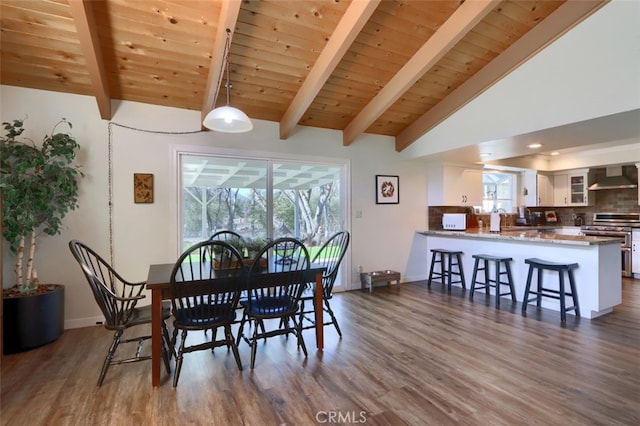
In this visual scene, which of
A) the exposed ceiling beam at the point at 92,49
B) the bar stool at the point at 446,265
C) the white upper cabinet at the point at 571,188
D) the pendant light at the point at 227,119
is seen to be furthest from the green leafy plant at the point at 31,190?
the white upper cabinet at the point at 571,188

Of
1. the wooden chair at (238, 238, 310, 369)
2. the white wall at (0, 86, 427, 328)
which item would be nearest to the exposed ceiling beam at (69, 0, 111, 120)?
the white wall at (0, 86, 427, 328)

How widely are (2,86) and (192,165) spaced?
6.06 ft

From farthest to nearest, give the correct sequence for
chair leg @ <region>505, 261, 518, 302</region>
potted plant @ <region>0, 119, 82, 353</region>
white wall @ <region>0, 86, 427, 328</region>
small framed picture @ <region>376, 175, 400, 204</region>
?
small framed picture @ <region>376, 175, 400, 204</region> < chair leg @ <region>505, 261, 518, 302</region> < white wall @ <region>0, 86, 427, 328</region> < potted plant @ <region>0, 119, 82, 353</region>

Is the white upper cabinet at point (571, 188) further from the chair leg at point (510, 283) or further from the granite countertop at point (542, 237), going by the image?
the chair leg at point (510, 283)

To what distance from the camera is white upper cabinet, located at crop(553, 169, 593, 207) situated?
20.6 ft

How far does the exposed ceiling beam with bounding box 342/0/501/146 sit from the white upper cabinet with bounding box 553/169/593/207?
5038mm

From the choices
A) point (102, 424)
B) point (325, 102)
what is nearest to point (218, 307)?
point (102, 424)

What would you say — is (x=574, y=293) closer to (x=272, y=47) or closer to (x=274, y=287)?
(x=274, y=287)

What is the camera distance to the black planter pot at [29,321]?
268 cm

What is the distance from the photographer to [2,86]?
307cm

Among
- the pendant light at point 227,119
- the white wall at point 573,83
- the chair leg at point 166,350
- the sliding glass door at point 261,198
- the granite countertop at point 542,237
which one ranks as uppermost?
the white wall at point 573,83

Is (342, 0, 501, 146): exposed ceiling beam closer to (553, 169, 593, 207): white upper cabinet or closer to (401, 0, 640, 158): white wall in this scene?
(401, 0, 640, 158): white wall

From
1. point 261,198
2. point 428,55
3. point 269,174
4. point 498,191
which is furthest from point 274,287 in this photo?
point 498,191

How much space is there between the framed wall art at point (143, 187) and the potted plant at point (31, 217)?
21.5 inches
